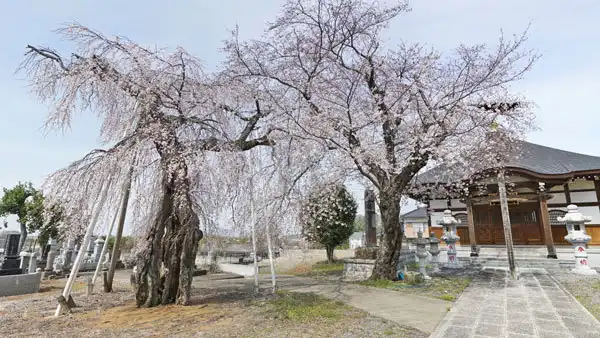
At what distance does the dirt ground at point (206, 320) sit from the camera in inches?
166

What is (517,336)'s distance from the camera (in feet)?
13.3

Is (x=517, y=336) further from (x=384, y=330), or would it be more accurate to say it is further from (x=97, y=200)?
(x=97, y=200)

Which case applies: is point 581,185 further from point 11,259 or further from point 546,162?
point 11,259

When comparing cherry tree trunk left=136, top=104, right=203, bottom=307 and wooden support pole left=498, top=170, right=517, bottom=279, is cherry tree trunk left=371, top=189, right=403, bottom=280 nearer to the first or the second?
wooden support pole left=498, top=170, right=517, bottom=279

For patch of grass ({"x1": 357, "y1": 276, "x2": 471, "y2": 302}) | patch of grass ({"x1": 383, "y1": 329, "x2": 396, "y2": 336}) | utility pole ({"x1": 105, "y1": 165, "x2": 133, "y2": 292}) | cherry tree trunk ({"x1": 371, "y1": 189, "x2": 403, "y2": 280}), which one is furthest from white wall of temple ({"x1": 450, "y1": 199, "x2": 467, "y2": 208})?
utility pole ({"x1": 105, "y1": 165, "x2": 133, "y2": 292})

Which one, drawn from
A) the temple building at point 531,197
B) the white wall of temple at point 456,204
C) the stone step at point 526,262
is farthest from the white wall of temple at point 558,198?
the stone step at point 526,262

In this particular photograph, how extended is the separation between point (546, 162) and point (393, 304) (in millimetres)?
13247

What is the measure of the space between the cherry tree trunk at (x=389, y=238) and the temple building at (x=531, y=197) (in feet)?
17.7

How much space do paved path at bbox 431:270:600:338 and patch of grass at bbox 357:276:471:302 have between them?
0.83ft

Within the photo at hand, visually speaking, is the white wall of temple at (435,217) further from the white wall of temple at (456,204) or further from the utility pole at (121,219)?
the utility pole at (121,219)

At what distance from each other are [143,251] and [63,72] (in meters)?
3.57

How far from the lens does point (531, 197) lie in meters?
12.8

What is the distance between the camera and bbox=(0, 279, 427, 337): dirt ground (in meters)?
4.21

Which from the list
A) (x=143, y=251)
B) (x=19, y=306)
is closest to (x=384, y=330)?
(x=143, y=251)
